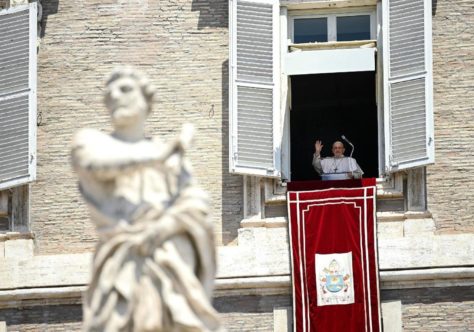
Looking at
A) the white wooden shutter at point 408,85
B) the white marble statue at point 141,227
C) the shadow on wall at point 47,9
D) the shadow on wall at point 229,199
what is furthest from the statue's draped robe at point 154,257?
the shadow on wall at point 47,9

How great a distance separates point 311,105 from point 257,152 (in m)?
2.99

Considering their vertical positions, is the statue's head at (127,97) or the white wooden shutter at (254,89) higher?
the white wooden shutter at (254,89)

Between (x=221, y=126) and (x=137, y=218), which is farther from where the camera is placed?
(x=221, y=126)

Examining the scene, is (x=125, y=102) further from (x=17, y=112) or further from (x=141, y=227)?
(x=17, y=112)

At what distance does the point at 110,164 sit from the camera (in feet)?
53.4

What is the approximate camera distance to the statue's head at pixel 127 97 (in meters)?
16.5

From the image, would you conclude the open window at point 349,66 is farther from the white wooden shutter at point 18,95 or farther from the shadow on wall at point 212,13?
the white wooden shutter at point 18,95

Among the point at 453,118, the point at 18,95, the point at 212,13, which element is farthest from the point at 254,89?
the point at 18,95

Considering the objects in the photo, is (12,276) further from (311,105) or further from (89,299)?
(89,299)

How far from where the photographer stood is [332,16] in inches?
1079

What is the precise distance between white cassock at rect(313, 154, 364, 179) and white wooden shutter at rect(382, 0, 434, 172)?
1.57ft

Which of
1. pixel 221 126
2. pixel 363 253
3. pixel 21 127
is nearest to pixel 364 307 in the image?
pixel 363 253

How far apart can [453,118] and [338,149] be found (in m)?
1.29

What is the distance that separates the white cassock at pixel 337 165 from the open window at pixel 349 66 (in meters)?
0.27
